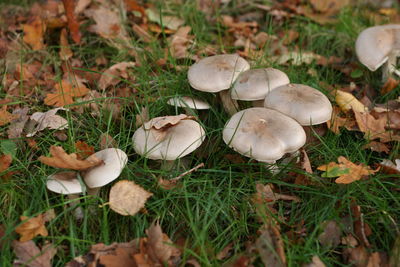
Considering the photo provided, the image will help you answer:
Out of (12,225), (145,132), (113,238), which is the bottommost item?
(113,238)

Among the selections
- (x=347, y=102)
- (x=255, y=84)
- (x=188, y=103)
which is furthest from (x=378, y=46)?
(x=188, y=103)

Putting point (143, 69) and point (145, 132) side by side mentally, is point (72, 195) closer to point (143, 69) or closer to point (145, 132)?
point (145, 132)

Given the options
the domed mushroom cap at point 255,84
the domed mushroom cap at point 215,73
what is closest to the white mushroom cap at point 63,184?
the domed mushroom cap at point 215,73

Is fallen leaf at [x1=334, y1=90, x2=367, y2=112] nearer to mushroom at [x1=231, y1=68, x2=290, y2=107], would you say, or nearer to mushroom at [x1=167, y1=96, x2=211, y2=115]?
mushroom at [x1=231, y1=68, x2=290, y2=107]

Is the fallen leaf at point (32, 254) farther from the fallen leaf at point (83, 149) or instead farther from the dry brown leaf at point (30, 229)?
the fallen leaf at point (83, 149)

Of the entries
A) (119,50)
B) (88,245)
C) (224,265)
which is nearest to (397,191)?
(224,265)

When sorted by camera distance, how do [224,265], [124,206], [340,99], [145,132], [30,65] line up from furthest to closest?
[30,65] → [340,99] → [145,132] → [124,206] → [224,265]
